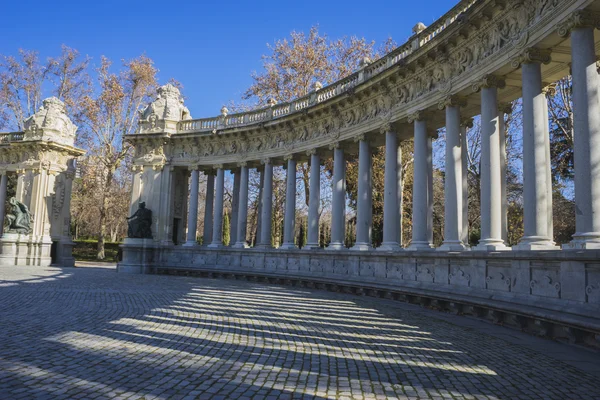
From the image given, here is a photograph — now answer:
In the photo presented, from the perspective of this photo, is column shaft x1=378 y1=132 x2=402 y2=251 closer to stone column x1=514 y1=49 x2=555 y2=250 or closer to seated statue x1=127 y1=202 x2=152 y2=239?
stone column x1=514 y1=49 x2=555 y2=250

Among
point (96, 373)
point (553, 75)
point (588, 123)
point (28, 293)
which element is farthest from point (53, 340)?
point (553, 75)

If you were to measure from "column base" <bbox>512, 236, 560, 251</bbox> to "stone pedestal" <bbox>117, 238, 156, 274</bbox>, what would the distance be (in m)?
26.0

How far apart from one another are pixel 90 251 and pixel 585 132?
2035 inches

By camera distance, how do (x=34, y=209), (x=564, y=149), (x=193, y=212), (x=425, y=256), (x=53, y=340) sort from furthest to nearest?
(x=34, y=209), (x=193, y=212), (x=564, y=149), (x=425, y=256), (x=53, y=340)

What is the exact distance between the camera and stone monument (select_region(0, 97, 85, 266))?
36500 millimetres

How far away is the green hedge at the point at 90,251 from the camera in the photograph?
5015 cm

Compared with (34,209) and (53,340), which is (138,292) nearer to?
(53,340)

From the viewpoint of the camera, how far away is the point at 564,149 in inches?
1190

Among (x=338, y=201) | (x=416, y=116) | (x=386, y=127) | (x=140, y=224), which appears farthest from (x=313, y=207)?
(x=140, y=224)

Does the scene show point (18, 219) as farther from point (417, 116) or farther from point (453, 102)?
point (453, 102)

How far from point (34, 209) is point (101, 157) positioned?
31.2 ft

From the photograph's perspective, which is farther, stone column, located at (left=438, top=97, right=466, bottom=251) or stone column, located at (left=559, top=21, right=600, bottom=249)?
stone column, located at (left=438, top=97, right=466, bottom=251)

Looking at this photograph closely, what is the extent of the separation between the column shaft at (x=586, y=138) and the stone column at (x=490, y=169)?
384cm

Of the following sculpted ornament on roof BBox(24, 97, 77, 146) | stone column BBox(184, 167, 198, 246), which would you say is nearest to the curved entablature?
stone column BBox(184, 167, 198, 246)
